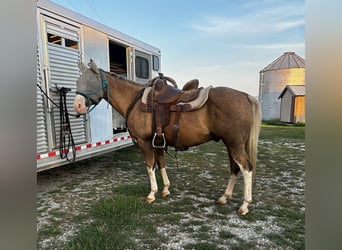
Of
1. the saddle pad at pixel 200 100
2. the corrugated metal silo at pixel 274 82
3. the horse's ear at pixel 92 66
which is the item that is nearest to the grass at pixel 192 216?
the saddle pad at pixel 200 100

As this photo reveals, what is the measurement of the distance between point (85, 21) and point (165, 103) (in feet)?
6.32

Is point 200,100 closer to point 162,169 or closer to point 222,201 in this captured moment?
point 162,169

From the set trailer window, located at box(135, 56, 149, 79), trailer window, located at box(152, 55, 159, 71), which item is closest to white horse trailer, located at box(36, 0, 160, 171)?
trailer window, located at box(135, 56, 149, 79)

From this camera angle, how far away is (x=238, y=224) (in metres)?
2.49

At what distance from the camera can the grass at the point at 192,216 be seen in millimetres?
2154

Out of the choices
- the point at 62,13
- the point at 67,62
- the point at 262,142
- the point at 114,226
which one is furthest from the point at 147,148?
the point at 262,142

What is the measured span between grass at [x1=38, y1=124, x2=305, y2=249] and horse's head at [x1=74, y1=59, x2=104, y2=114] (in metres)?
1.24

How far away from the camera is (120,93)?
3.28 m

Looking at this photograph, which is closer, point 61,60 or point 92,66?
point 92,66

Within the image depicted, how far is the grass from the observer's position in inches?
84.8

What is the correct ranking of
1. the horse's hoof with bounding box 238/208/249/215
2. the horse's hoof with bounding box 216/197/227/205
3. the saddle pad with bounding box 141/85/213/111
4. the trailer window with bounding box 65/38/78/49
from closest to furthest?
the horse's hoof with bounding box 238/208/249/215
the saddle pad with bounding box 141/85/213/111
the horse's hoof with bounding box 216/197/227/205
the trailer window with bounding box 65/38/78/49

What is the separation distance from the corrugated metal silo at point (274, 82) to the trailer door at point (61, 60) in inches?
518

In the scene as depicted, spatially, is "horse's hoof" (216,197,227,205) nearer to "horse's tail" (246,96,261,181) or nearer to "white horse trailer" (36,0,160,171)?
"horse's tail" (246,96,261,181)

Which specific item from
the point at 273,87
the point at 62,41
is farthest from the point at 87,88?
the point at 273,87
